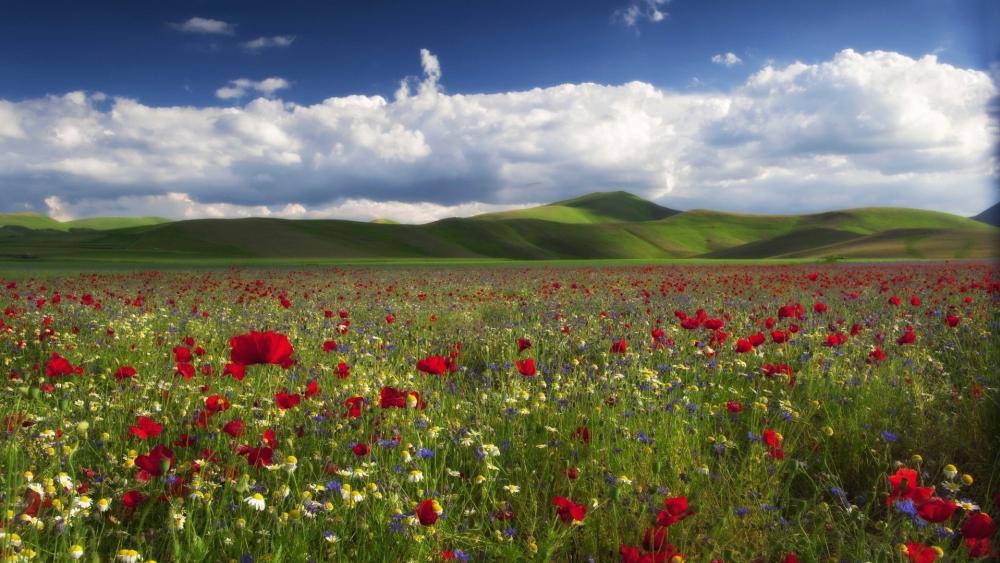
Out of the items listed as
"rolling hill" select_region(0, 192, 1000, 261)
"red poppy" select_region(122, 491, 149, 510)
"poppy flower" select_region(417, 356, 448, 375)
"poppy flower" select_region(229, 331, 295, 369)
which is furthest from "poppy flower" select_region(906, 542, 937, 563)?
"rolling hill" select_region(0, 192, 1000, 261)

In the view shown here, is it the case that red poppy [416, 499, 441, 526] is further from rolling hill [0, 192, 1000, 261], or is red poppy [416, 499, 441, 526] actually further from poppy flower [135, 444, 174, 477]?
rolling hill [0, 192, 1000, 261]

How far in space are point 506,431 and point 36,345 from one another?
6643 mm

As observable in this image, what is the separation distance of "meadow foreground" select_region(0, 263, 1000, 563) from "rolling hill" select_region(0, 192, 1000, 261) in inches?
2596

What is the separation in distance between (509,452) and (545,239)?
5780 inches

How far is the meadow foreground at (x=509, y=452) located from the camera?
2711 mm

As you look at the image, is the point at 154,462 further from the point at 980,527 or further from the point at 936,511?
the point at 980,527

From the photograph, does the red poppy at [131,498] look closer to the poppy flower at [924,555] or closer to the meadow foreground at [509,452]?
the meadow foreground at [509,452]

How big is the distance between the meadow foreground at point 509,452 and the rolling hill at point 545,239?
6594cm

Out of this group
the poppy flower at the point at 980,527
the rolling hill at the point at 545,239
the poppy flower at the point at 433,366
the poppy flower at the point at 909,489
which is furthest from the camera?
the rolling hill at the point at 545,239

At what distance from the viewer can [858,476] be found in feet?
13.4

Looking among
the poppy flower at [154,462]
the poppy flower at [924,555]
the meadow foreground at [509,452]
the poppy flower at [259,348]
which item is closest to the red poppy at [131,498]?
the meadow foreground at [509,452]

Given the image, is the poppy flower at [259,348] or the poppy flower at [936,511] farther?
the poppy flower at [259,348]

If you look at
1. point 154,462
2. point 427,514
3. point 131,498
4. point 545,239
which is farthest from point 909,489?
point 545,239

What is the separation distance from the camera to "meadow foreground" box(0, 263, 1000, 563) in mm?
2711
